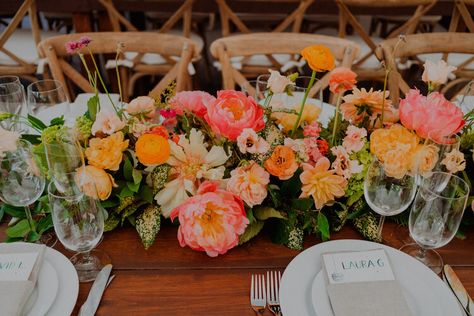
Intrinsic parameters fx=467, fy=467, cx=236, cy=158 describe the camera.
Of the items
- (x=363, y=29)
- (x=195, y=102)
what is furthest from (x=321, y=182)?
(x=363, y=29)

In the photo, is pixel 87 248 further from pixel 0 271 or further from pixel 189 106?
pixel 189 106

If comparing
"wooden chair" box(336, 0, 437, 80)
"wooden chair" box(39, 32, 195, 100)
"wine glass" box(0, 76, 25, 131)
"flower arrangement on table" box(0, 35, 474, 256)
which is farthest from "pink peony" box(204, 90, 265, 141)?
"wooden chair" box(336, 0, 437, 80)

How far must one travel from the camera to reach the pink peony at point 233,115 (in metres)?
0.83

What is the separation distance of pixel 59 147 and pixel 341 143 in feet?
1.88

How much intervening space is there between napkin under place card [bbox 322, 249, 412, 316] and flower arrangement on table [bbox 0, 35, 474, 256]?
103mm

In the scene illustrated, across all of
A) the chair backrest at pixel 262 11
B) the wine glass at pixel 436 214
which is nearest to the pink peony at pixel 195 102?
the wine glass at pixel 436 214

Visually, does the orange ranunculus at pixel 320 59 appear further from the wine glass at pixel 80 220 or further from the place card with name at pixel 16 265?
the place card with name at pixel 16 265

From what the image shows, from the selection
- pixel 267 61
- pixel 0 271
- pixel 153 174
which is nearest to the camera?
pixel 0 271

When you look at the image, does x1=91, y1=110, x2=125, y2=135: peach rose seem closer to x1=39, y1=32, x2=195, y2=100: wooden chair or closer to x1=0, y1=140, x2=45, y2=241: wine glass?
x1=0, y1=140, x2=45, y2=241: wine glass

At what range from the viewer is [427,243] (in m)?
0.88

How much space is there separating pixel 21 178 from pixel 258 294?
0.51m

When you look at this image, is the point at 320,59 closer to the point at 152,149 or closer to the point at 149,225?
the point at 152,149

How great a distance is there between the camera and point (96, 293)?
2.68ft

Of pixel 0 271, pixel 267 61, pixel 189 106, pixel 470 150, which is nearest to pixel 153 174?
pixel 189 106
